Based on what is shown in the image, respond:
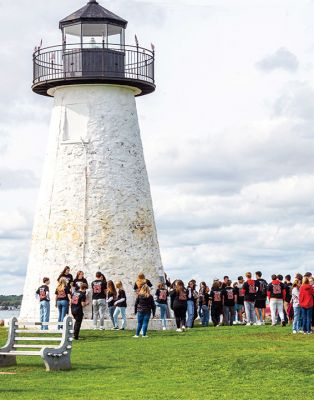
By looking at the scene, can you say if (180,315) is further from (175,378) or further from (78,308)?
(175,378)

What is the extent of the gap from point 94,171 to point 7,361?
1539 cm

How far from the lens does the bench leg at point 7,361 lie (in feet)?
73.3

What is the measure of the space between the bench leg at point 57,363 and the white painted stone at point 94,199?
1458 centimetres

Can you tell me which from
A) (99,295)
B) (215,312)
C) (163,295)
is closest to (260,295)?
(215,312)

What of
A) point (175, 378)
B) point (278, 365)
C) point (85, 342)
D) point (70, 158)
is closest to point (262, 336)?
point (85, 342)

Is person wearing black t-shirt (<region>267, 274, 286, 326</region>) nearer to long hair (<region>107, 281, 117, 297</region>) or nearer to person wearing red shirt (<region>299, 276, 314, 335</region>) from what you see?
person wearing red shirt (<region>299, 276, 314, 335</region>)

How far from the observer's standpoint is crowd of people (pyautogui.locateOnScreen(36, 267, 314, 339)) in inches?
1172

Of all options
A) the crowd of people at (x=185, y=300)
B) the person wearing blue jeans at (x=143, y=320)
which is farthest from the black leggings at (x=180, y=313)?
the person wearing blue jeans at (x=143, y=320)

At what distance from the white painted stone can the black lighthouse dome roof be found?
2290 mm

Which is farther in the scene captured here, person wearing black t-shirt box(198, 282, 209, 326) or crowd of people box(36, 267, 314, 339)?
person wearing black t-shirt box(198, 282, 209, 326)

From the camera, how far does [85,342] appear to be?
2872 centimetres

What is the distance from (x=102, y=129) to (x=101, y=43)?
304 cm

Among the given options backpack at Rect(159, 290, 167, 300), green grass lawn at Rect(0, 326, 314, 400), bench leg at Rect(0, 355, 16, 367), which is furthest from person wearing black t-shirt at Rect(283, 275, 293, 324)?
bench leg at Rect(0, 355, 16, 367)

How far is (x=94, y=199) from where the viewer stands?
36938 mm
